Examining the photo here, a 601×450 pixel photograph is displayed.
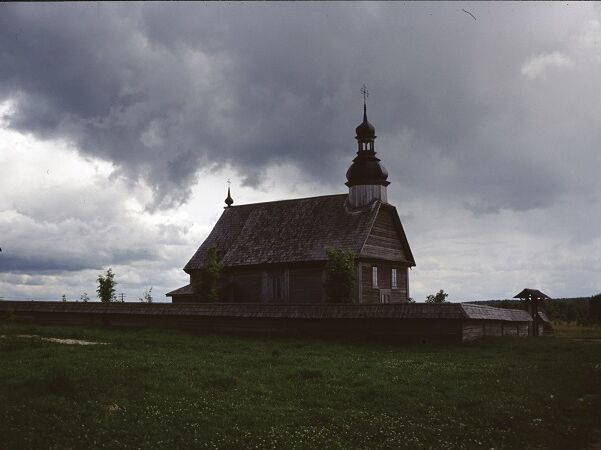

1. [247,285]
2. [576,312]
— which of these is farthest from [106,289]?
[576,312]

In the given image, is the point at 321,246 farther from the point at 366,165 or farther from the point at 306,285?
the point at 366,165

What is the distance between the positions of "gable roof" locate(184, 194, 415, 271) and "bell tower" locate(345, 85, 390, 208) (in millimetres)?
892

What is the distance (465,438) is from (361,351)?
46.7 ft

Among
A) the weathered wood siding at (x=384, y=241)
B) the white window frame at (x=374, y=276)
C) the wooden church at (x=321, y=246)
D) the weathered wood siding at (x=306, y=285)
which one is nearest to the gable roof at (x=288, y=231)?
the wooden church at (x=321, y=246)

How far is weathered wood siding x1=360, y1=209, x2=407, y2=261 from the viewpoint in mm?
42656

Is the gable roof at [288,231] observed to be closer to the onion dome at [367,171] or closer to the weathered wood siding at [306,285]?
the weathered wood siding at [306,285]

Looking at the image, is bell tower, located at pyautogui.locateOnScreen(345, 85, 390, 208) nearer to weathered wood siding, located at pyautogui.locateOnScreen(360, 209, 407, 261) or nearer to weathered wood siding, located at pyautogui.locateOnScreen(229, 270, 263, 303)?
weathered wood siding, located at pyautogui.locateOnScreen(360, 209, 407, 261)

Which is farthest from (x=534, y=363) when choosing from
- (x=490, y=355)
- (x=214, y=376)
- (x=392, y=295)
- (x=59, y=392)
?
(x=392, y=295)

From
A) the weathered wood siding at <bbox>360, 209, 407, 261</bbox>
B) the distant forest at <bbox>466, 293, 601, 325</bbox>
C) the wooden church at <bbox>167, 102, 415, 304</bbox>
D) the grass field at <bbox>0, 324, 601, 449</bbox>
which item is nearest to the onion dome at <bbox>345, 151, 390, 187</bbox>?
the wooden church at <bbox>167, 102, 415, 304</bbox>

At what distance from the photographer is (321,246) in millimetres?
43000

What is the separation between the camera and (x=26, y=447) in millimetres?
10938

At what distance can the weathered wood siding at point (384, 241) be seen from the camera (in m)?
42.7

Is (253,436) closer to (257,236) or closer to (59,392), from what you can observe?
(59,392)

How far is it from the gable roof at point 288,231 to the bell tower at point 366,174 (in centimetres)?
89
